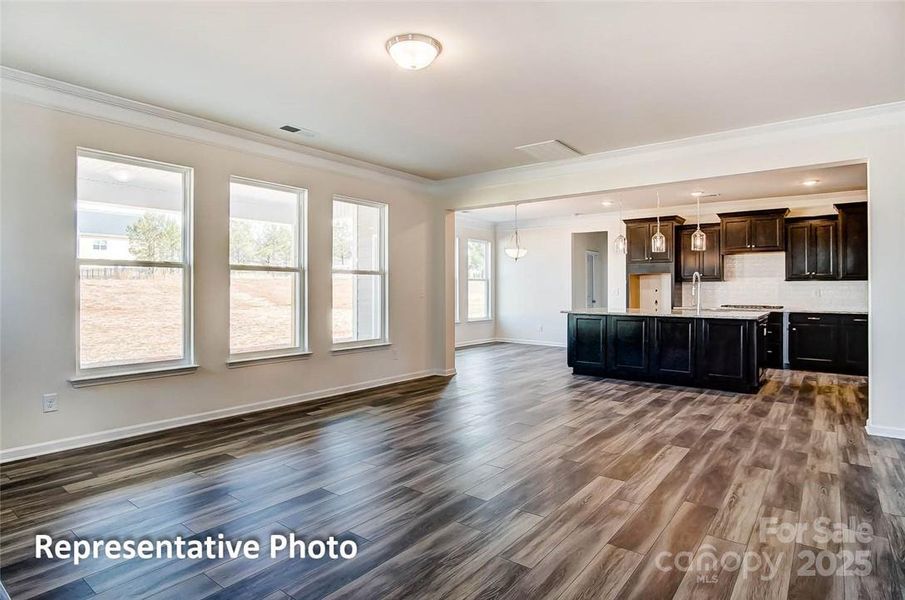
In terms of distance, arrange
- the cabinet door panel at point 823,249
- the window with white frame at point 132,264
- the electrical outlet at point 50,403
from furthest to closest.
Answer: the cabinet door panel at point 823,249, the window with white frame at point 132,264, the electrical outlet at point 50,403

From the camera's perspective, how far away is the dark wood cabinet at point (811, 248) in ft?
24.5

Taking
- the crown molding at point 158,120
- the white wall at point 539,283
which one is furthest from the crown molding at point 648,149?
the white wall at point 539,283

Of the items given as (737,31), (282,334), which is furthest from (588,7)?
(282,334)

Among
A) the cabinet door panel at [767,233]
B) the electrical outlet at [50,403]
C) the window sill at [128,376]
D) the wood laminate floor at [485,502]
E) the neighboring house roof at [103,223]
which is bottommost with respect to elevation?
the wood laminate floor at [485,502]

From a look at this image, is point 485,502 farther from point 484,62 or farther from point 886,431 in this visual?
point 886,431

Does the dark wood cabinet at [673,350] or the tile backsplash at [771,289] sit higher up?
the tile backsplash at [771,289]

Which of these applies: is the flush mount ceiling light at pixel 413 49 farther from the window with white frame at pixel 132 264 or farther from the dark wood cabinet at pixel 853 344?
the dark wood cabinet at pixel 853 344

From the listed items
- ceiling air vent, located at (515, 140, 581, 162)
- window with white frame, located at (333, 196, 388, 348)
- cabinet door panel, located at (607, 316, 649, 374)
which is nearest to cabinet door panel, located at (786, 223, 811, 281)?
cabinet door panel, located at (607, 316, 649, 374)

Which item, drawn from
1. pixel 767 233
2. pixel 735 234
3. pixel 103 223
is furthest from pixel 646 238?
pixel 103 223

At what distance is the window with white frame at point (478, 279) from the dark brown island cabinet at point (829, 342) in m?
5.78

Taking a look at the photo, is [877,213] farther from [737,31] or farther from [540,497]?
[540,497]

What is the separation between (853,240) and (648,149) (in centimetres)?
437

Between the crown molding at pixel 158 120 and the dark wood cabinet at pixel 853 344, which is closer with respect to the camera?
the crown molding at pixel 158 120

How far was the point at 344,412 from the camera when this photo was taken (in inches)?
196
